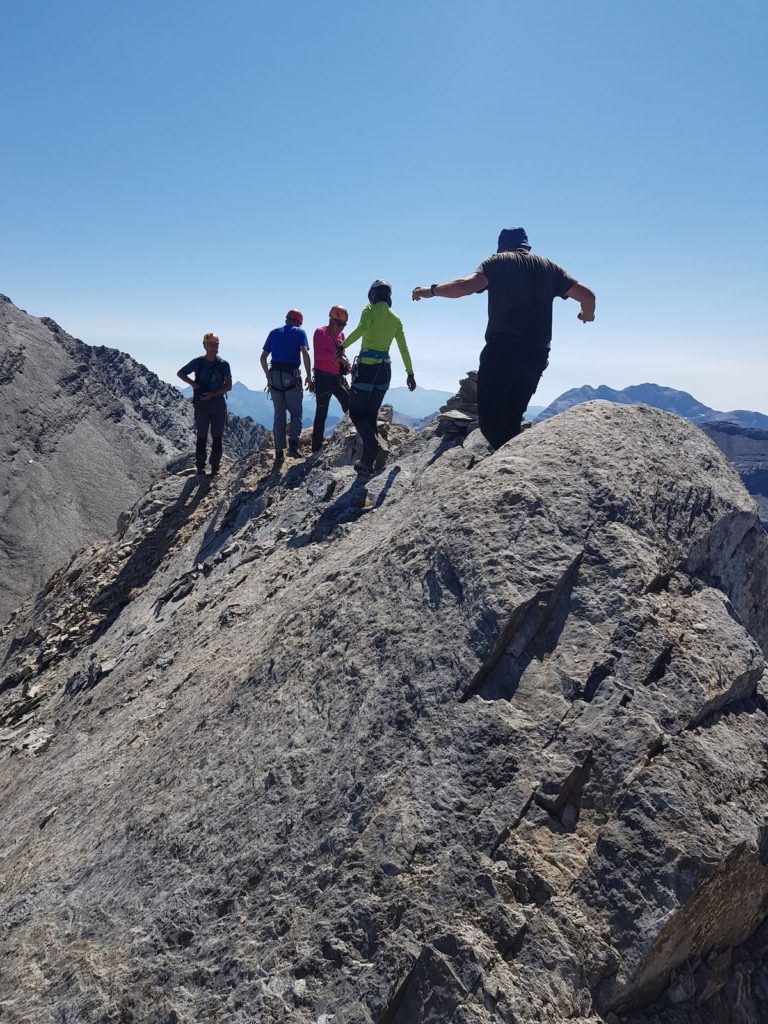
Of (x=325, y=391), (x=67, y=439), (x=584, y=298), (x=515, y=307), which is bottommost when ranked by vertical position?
(x=67, y=439)

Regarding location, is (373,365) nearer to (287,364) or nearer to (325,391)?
(325,391)

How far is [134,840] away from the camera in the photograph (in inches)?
217

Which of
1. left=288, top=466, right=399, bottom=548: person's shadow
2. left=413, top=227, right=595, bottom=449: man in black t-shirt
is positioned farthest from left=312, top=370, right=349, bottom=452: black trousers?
left=413, top=227, right=595, bottom=449: man in black t-shirt

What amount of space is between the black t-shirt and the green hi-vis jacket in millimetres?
2964

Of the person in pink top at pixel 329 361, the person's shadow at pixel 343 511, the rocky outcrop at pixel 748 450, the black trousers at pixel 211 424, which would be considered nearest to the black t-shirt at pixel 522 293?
→ the person's shadow at pixel 343 511

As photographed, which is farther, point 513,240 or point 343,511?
point 343,511

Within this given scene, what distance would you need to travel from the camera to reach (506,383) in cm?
816

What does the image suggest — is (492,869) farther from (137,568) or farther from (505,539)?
(137,568)

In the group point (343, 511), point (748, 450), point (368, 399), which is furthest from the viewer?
point (748, 450)

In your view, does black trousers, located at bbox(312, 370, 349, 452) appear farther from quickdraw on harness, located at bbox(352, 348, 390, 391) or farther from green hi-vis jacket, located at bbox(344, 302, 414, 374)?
green hi-vis jacket, located at bbox(344, 302, 414, 374)

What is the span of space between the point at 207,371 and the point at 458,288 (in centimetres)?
895

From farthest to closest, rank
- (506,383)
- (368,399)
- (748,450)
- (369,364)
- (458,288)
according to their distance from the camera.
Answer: (748,450)
(368,399)
(369,364)
(506,383)
(458,288)

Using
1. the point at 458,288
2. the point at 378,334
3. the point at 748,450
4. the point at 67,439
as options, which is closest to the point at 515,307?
the point at 458,288

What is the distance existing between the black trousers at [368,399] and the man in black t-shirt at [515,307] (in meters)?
2.91
